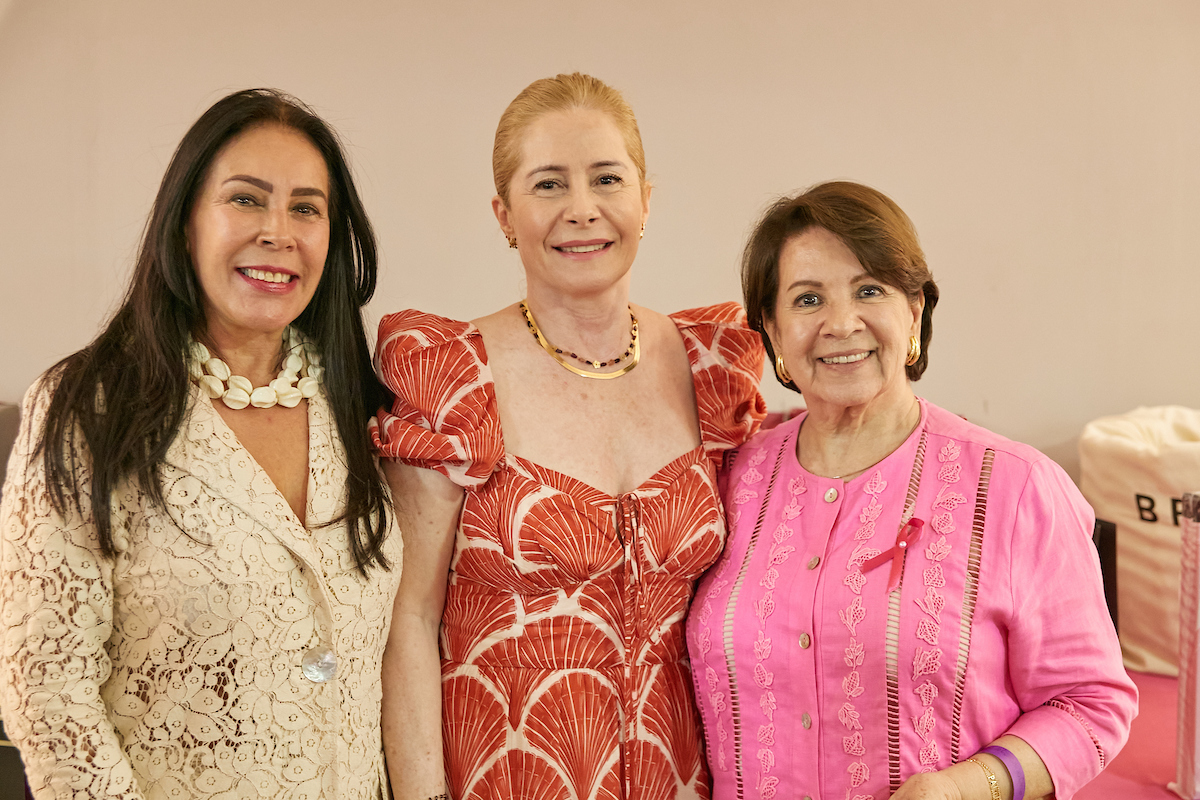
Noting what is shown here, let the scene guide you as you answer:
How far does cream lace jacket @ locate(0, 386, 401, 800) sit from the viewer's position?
131 centimetres

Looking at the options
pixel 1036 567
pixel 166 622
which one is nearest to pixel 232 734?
pixel 166 622

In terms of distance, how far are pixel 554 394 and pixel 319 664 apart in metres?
0.72

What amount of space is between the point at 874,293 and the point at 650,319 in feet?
1.92

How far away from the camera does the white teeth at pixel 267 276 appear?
159cm

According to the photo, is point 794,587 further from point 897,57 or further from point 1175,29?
point 1175,29

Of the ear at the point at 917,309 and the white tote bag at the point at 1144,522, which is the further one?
the white tote bag at the point at 1144,522

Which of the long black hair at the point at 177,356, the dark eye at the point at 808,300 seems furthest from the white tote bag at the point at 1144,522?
the long black hair at the point at 177,356

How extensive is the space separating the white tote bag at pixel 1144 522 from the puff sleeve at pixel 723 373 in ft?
5.20

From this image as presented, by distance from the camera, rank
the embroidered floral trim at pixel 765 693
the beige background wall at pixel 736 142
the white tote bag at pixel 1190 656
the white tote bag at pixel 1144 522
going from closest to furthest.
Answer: the embroidered floral trim at pixel 765 693
the white tote bag at pixel 1190 656
the white tote bag at pixel 1144 522
the beige background wall at pixel 736 142

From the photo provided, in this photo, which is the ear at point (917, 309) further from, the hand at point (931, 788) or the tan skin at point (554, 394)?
the hand at point (931, 788)

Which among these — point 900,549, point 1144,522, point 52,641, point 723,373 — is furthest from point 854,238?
point 1144,522

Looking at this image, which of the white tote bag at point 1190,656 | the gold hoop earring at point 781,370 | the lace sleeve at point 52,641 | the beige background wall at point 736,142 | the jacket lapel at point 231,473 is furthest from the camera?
the beige background wall at point 736,142

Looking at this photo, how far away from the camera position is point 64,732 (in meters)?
1.32

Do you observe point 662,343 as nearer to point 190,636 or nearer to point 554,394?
point 554,394
